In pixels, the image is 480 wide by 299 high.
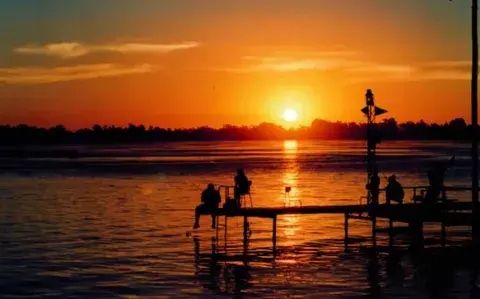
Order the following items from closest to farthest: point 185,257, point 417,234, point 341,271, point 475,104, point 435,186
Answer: point 341,271 → point 185,257 → point 475,104 → point 435,186 → point 417,234

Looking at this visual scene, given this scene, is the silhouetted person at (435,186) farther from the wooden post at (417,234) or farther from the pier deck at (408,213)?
the wooden post at (417,234)

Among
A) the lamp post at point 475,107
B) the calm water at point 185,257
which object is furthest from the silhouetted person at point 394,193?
the lamp post at point 475,107

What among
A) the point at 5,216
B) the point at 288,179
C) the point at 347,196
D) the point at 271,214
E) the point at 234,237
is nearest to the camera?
the point at 271,214

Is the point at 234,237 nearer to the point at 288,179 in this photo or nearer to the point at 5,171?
the point at 288,179

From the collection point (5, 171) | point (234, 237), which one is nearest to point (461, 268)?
point (234, 237)

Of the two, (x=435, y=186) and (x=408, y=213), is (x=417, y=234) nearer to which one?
(x=408, y=213)

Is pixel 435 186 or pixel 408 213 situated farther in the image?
pixel 435 186

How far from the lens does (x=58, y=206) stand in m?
47.8

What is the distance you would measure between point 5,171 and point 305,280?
6888 cm

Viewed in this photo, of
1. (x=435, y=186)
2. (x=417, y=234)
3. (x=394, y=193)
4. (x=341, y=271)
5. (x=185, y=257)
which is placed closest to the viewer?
(x=341, y=271)

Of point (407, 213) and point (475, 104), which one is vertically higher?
point (475, 104)

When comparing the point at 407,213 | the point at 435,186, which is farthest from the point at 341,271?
the point at 435,186

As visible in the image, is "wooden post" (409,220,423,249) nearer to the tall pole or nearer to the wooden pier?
the wooden pier

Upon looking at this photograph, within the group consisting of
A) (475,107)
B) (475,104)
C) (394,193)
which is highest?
(475,104)
